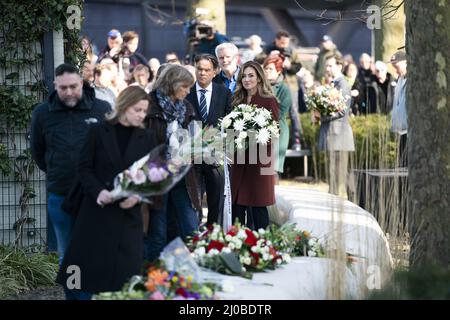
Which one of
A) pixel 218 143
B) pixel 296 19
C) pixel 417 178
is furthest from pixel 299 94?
pixel 417 178

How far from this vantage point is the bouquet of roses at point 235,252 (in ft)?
24.8

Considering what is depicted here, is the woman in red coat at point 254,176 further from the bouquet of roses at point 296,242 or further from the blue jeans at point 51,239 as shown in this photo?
the blue jeans at point 51,239

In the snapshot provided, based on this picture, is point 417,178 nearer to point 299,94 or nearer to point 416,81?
point 416,81

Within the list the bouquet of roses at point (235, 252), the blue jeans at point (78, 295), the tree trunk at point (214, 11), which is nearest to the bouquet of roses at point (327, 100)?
the tree trunk at point (214, 11)

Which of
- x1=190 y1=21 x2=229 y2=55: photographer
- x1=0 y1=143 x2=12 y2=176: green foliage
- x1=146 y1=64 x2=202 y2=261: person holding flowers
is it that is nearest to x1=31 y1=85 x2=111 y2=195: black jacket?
x1=146 y1=64 x2=202 y2=261: person holding flowers

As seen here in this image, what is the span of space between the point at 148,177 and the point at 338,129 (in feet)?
25.2

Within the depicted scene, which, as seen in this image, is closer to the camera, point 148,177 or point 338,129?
point 148,177

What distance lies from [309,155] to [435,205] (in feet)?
32.4

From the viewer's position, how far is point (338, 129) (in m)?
14.3

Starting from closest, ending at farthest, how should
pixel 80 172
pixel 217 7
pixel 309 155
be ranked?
pixel 80 172
pixel 309 155
pixel 217 7

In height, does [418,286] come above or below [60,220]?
below

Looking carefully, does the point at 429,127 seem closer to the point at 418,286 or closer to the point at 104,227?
the point at 418,286

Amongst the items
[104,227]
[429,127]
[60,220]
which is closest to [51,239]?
[60,220]

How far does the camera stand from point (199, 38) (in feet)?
53.2
